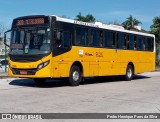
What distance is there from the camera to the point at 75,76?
61.0ft

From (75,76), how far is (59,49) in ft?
6.02

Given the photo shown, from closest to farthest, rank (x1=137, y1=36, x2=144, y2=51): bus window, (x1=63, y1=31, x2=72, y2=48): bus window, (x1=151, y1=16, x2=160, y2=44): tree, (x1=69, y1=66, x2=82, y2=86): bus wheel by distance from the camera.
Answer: (x1=63, y1=31, x2=72, y2=48): bus window
(x1=69, y1=66, x2=82, y2=86): bus wheel
(x1=137, y1=36, x2=144, y2=51): bus window
(x1=151, y1=16, x2=160, y2=44): tree

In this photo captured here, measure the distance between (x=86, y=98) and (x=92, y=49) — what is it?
262 inches

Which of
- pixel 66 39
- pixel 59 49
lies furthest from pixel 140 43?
pixel 59 49

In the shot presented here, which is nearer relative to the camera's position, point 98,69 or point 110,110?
point 110,110

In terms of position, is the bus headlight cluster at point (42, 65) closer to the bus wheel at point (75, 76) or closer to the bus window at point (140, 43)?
the bus wheel at point (75, 76)

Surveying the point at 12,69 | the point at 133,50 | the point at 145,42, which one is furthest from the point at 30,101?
the point at 145,42

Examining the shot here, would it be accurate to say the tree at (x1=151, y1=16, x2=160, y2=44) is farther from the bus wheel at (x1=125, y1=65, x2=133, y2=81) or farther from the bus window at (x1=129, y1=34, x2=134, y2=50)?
the bus wheel at (x1=125, y1=65, x2=133, y2=81)

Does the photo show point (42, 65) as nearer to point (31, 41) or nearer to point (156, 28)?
point (31, 41)

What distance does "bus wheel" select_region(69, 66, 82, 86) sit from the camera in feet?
60.0

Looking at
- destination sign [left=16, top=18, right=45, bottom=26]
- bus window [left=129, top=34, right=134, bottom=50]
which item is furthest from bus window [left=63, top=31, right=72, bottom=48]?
bus window [left=129, top=34, right=134, bottom=50]

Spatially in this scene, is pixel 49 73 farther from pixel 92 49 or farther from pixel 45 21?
pixel 92 49

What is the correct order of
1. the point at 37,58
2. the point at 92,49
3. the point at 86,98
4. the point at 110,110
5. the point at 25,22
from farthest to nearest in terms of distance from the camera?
1. the point at 92,49
2. the point at 25,22
3. the point at 37,58
4. the point at 86,98
5. the point at 110,110

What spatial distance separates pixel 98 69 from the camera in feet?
67.8
